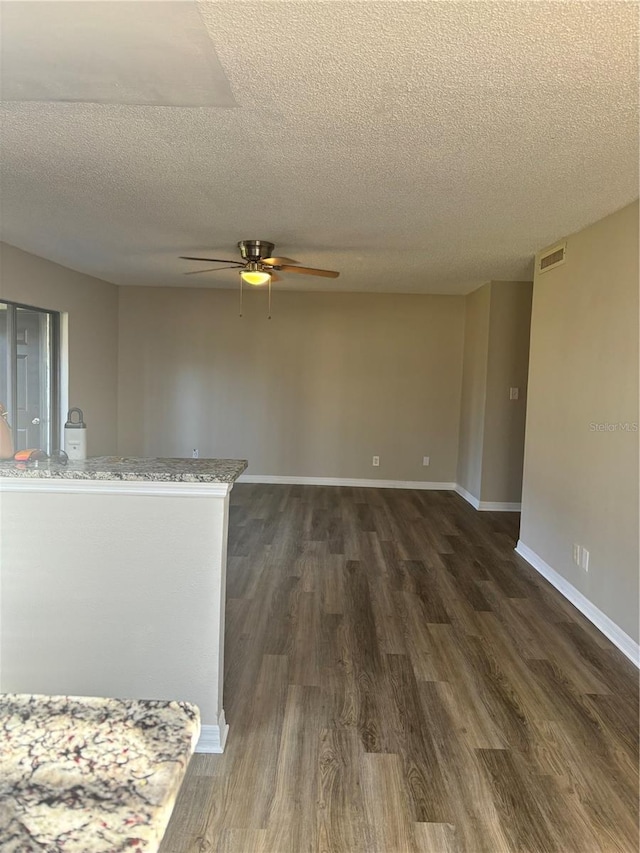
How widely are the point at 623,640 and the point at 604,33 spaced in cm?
→ 273

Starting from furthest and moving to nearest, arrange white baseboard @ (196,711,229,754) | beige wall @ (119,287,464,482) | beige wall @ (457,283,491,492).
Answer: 1. beige wall @ (119,287,464,482)
2. beige wall @ (457,283,491,492)
3. white baseboard @ (196,711,229,754)

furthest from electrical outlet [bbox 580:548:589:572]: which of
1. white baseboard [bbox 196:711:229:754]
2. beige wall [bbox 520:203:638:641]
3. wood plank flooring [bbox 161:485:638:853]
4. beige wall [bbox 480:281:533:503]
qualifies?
white baseboard [bbox 196:711:229:754]

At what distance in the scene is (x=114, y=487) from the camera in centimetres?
185

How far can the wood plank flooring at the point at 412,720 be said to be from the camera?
1637 millimetres

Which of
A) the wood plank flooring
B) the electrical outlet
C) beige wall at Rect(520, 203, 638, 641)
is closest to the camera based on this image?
the wood plank flooring

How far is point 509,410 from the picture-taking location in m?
5.54

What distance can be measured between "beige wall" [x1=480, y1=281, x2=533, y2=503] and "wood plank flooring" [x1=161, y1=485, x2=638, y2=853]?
1761 millimetres

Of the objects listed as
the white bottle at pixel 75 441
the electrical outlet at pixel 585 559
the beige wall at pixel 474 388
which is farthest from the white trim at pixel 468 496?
the white bottle at pixel 75 441

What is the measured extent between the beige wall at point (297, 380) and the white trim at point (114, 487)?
474 cm

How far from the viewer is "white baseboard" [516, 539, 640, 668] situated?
2704 mm

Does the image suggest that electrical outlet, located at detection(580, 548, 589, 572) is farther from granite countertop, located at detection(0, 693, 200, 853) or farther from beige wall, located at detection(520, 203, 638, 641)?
granite countertop, located at detection(0, 693, 200, 853)

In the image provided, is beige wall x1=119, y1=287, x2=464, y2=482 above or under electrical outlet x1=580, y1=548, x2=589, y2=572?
above

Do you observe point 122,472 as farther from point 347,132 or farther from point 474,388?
point 474,388

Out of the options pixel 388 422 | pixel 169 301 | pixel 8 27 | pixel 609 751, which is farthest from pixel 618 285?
pixel 169 301
